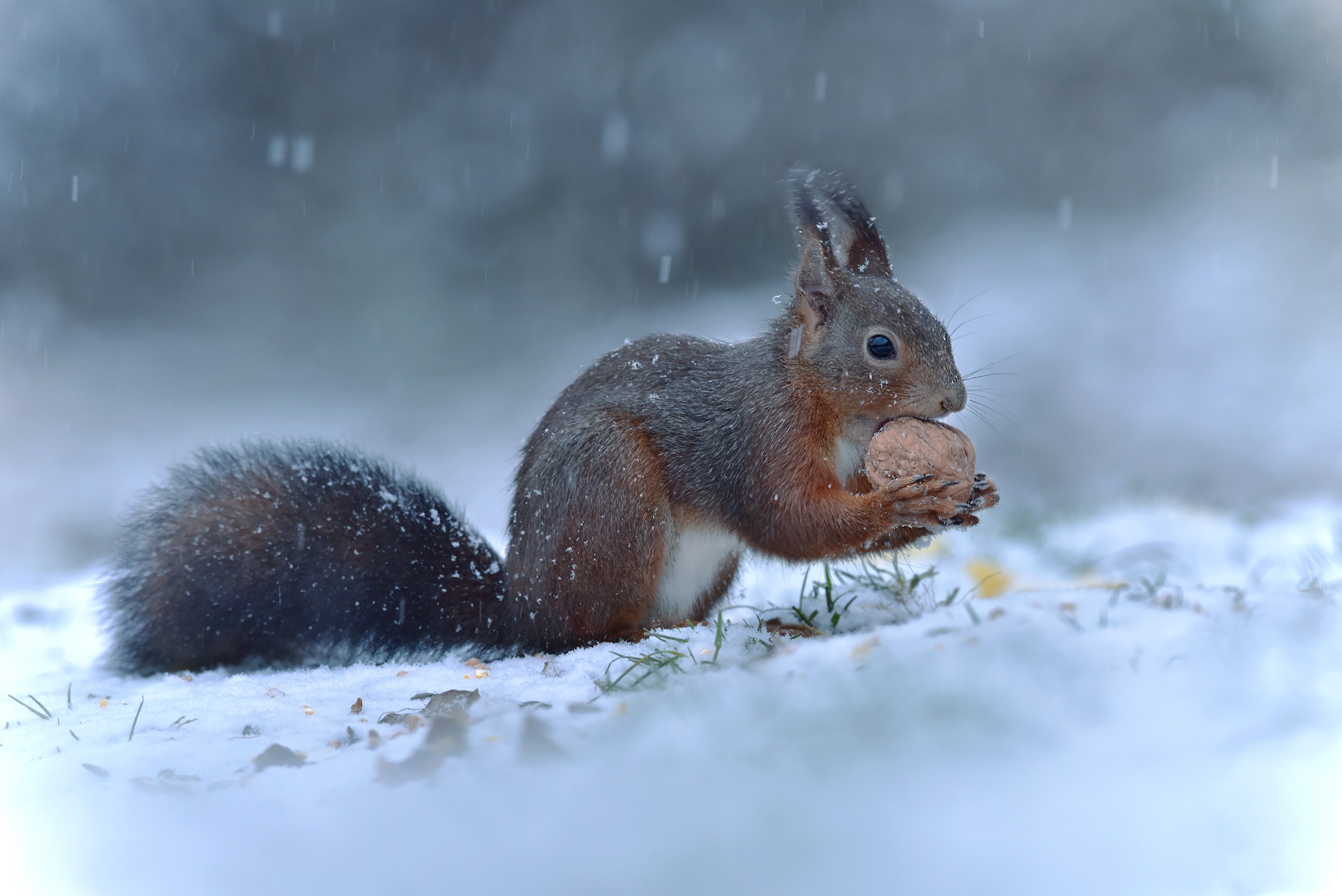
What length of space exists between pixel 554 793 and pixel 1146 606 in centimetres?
83

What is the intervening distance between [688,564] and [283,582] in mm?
894

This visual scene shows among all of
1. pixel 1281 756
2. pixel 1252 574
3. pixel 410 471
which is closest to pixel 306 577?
pixel 410 471

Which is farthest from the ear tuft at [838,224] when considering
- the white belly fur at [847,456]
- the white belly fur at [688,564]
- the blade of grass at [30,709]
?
the blade of grass at [30,709]

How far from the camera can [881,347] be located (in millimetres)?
1742

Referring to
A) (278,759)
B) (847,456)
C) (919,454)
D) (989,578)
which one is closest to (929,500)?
(919,454)

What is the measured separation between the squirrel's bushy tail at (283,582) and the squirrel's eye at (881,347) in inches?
38.2

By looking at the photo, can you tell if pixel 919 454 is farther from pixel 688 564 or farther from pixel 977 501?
pixel 688 564

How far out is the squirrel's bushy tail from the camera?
77.0 inches

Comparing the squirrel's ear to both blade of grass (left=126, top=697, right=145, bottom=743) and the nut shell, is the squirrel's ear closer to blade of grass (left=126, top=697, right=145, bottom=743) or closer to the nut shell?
the nut shell

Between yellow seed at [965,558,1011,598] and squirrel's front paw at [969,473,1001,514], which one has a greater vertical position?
squirrel's front paw at [969,473,1001,514]

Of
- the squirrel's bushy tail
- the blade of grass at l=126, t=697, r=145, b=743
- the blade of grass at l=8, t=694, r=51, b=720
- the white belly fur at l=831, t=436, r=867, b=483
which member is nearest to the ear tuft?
the white belly fur at l=831, t=436, r=867, b=483

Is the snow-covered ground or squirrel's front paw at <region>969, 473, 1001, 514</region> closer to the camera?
the snow-covered ground

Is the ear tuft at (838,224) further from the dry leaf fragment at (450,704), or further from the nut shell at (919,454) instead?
the dry leaf fragment at (450,704)

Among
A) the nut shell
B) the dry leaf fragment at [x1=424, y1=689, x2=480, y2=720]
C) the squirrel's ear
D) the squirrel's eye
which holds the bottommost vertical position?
the dry leaf fragment at [x1=424, y1=689, x2=480, y2=720]
